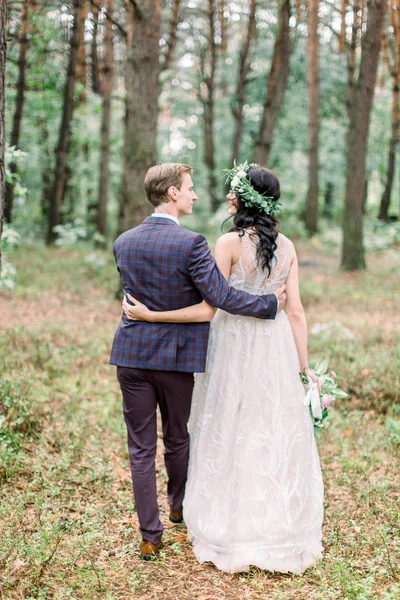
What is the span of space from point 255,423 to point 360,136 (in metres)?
11.6

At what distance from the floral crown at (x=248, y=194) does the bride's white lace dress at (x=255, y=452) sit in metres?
0.21

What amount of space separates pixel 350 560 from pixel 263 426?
0.97 m

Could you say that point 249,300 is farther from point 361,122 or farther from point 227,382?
point 361,122

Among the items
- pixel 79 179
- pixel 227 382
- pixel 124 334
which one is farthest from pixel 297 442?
pixel 79 179

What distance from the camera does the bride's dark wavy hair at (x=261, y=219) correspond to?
361 cm

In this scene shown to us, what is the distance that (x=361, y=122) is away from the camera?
1357 cm

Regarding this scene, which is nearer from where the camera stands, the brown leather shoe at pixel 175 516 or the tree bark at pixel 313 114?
the brown leather shoe at pixel 175 516

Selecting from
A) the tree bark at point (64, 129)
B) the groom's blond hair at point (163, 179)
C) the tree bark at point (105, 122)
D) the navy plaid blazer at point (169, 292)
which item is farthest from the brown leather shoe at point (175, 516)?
the tree bark at point (105, 122)

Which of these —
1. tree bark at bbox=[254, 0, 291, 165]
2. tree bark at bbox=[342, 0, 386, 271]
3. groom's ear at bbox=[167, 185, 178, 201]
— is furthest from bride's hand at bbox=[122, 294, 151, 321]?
tree bark at bbox=[342, 0, 386, 271]

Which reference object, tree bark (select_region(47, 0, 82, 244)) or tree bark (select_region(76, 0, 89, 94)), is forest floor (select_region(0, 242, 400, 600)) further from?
tree bark (select_region(47, 0, 82, 244))

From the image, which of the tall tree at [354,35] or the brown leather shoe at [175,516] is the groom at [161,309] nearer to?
the brown leather shoe at [175,516]

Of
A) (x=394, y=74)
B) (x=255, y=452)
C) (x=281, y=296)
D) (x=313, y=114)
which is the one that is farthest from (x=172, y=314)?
(x=313, y=114)

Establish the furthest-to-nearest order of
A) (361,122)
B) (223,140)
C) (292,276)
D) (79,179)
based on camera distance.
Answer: (223,140) → (79,179) → (361,122) → (292,276)

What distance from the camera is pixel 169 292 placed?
3482 millimetres
